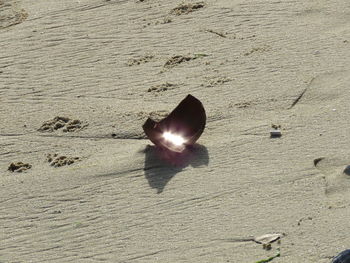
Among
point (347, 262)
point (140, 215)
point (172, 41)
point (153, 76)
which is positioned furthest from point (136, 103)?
point (347, 262)

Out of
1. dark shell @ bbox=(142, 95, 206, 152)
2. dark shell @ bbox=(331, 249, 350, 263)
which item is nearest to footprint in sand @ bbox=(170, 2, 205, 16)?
dark shell @ bbox=(142, 95, 206, 152)

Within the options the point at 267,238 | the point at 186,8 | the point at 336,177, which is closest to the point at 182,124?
the point at 336,177

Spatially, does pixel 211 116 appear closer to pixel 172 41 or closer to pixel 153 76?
pixel 153 76

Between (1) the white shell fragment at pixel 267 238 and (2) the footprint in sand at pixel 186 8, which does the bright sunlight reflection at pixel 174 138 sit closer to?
(1) the white shell fragment at pixel 267 238

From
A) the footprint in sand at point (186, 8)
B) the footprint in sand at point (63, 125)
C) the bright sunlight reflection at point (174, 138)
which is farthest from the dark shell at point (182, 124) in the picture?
the footprint in sand at point (186, 8)

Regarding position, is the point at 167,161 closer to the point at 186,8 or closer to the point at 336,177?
the point at 336,177

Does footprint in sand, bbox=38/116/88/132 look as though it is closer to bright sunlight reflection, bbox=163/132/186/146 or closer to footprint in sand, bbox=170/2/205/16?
bright sunlight reflection, bbox=163/132/186/146
